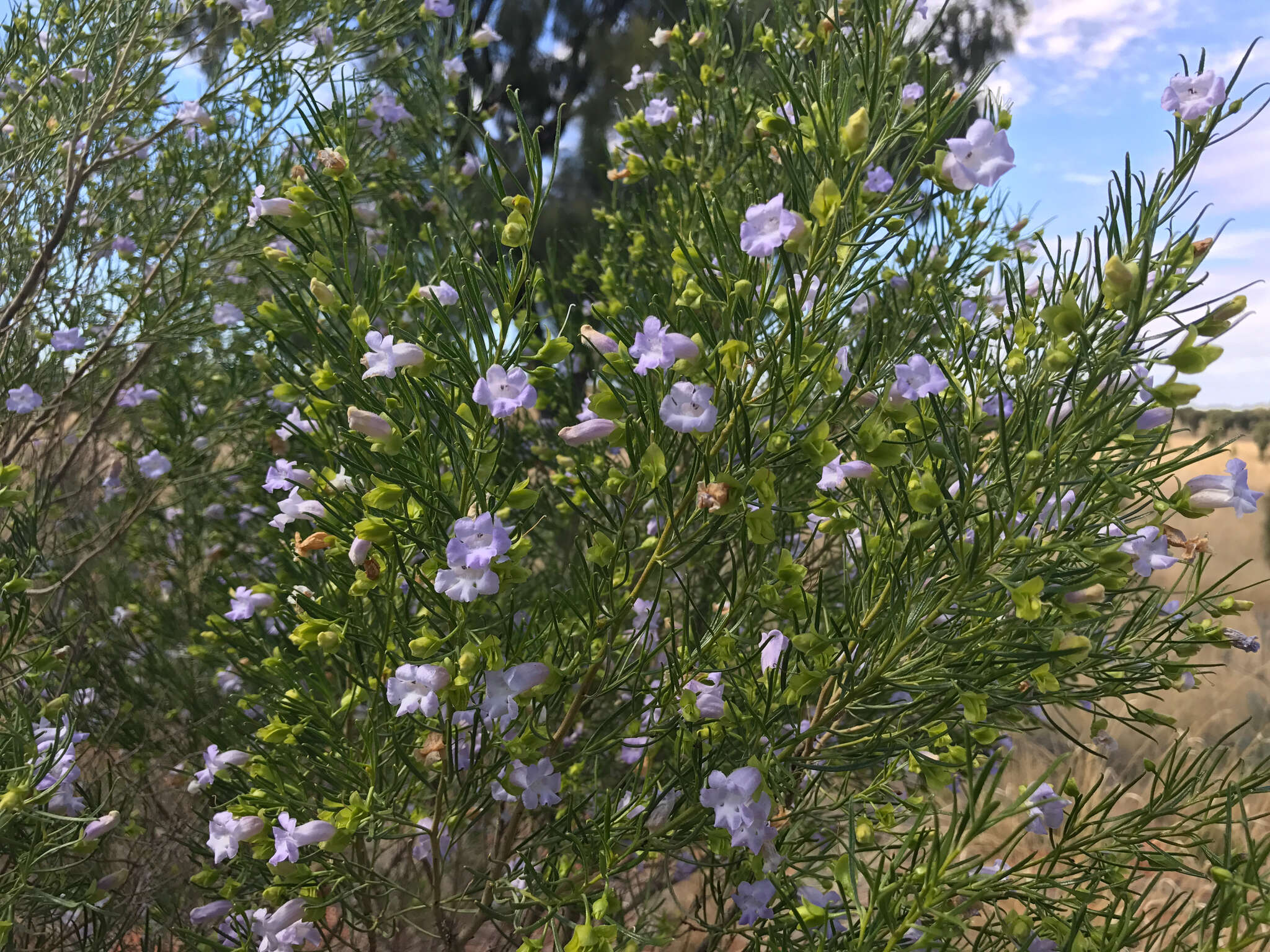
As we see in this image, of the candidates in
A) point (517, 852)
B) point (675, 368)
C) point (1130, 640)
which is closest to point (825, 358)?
point (675, 368)

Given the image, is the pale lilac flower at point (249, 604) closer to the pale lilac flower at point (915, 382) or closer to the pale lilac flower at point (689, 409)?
the pale lilac flower at point (689, 409)

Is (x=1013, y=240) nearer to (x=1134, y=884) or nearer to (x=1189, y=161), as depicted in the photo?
(x=1189, y=161)

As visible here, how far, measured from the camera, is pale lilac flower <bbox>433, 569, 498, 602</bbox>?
133 centimetres

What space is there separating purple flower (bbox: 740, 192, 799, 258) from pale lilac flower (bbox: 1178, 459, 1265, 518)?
0.83m

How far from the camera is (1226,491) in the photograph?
146 cm

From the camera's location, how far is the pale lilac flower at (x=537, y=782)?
60.4 inches

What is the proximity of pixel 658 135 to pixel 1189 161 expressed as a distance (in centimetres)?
209

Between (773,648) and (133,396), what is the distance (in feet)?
10.3

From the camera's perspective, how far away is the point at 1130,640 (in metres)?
1.83

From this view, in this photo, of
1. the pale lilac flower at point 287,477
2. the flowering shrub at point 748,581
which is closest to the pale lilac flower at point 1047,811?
the flowering shrub at point 748,581

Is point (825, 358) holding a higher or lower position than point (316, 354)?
lower

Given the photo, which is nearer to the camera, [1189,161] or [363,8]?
[1189,161]

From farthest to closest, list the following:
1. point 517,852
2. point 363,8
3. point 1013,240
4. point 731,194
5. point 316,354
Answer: point 1013,240 → point 363,8 → point 731,194 → point 316,354 → point 517,852

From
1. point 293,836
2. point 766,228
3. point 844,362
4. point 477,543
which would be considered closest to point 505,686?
point 477,543
